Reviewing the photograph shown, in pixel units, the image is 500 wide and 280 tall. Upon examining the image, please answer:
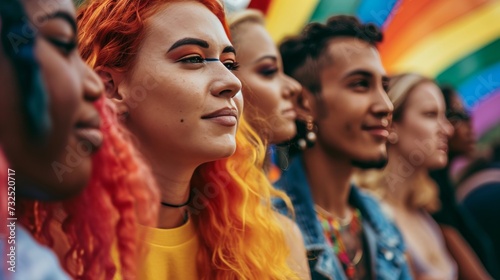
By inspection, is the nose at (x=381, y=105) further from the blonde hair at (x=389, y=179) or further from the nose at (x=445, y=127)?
the nose at (x=445, y=127)

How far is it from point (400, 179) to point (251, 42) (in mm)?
1185

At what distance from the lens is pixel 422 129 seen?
10.1ft

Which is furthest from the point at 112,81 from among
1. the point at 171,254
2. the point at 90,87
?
the point at 90,87

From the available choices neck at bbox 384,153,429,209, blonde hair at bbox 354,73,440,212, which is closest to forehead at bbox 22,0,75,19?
blonde hair at bbox 354,73,440,212

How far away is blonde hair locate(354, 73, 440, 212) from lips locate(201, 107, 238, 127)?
4.47ft

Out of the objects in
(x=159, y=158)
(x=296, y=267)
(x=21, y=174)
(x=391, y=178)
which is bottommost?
(x=391, y=178)

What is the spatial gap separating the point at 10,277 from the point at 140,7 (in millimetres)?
983

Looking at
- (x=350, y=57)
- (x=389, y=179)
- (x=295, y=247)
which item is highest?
(x=350, y=57)

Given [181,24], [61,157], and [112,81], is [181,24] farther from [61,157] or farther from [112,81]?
[61,157]

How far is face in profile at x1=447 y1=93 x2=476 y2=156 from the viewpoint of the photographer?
359cm

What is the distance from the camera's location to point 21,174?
1.11m

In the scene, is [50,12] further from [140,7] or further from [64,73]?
[140,7]

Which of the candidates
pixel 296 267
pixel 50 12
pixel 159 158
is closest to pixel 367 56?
pixel 296 267

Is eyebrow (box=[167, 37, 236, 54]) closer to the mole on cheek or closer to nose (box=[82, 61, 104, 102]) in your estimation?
nose (box=[82, 61, 104, 102])
